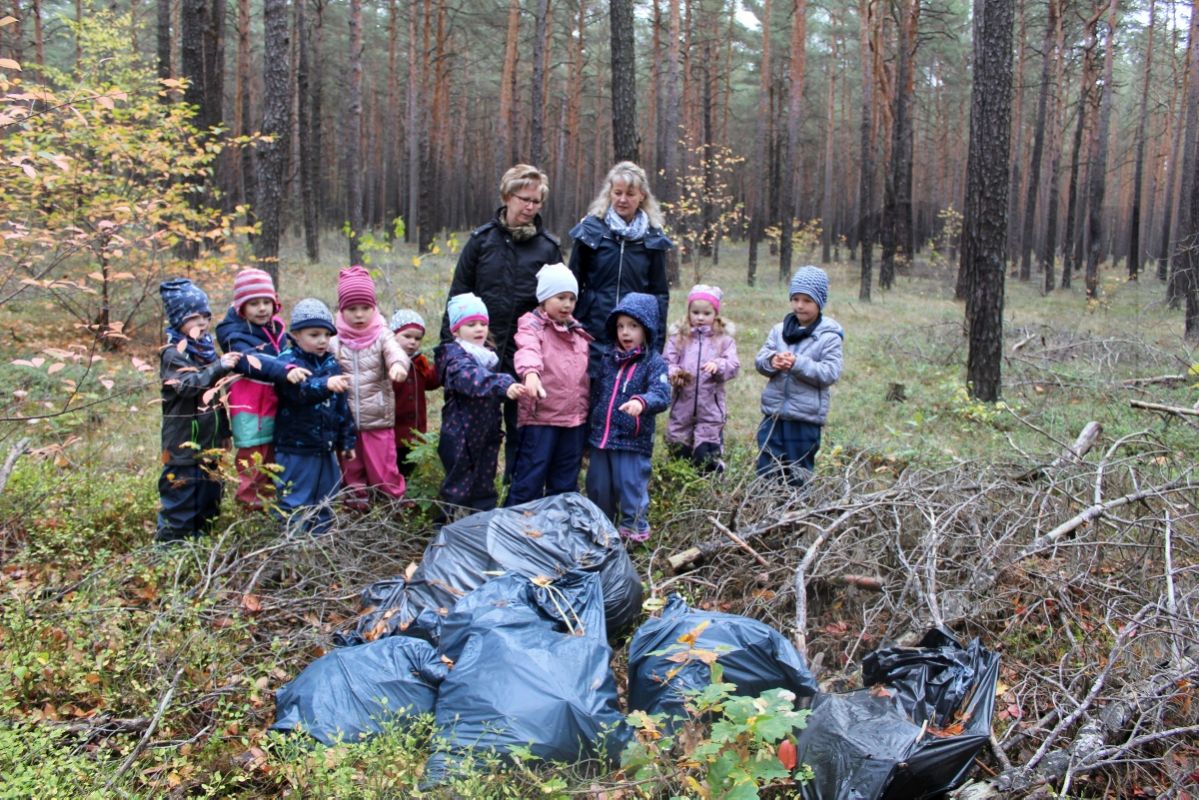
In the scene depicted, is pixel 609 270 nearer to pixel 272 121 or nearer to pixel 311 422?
pixel 311 422

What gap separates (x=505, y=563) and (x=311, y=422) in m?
1.48

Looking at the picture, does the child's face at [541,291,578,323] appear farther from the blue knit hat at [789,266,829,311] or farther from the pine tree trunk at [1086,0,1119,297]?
the pine tree trunk at [1086,0,1119,297]

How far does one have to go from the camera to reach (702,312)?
16.6ft

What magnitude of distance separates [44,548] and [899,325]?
12.8 m

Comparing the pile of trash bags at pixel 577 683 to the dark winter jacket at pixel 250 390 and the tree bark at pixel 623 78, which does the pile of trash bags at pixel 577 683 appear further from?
the tree bark at pixel 623 78

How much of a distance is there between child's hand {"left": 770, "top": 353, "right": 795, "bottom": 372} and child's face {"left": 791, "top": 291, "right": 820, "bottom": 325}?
305 millimetres

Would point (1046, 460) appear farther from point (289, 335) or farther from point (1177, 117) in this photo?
point (1177, 117)

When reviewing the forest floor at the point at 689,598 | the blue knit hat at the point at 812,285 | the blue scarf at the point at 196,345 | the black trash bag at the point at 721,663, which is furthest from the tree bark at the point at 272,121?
the black trash bag at the point at 721,663

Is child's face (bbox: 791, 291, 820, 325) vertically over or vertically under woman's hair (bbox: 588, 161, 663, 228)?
under

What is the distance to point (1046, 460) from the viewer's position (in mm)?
4836

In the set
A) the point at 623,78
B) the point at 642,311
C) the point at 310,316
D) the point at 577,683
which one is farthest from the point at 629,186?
the point at 623,78

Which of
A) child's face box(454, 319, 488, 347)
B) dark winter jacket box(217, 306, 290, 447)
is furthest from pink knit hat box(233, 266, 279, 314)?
child's face box(454, 319, 488, 347)

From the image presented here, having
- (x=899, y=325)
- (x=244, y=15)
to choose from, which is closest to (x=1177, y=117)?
(x=899, y=325)

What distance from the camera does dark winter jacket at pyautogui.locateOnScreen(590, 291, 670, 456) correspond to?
4438 mm
